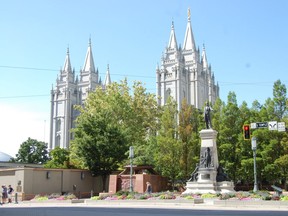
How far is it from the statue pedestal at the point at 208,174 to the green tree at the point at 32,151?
2844 inches

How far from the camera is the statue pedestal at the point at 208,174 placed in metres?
29.6

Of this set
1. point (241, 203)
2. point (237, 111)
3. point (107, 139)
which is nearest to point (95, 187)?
point (107, 139)

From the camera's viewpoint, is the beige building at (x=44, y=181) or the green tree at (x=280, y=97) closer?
the beige building at (x=44, y=181)

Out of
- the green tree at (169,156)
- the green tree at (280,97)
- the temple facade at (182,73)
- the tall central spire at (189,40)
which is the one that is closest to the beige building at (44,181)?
the green tree at (169,156)

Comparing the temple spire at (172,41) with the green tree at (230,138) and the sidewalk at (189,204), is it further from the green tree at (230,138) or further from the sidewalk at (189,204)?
the sidewalk at (189,204)

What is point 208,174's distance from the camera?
30172 mm

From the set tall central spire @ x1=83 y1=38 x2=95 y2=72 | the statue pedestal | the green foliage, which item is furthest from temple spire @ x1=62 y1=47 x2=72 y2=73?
the statue pedestal

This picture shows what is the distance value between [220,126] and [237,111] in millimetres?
2584

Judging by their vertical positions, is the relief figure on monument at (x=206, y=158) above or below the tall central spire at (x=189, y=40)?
below

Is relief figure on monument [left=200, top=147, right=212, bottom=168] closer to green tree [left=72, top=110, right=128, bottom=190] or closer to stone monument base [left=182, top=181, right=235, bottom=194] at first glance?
stone monument base [left=182, top=181, right=235, bottom=194]

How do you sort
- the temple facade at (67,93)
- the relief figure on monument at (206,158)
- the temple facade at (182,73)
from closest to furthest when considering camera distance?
the relief figure on monument at (206,158) → the temple facade at (182,73) → the temple facade at (67,93)

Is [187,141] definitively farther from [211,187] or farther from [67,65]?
[67,65]

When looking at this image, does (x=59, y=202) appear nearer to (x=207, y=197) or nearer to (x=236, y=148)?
(x=207, y=197)

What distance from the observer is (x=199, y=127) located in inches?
1705
